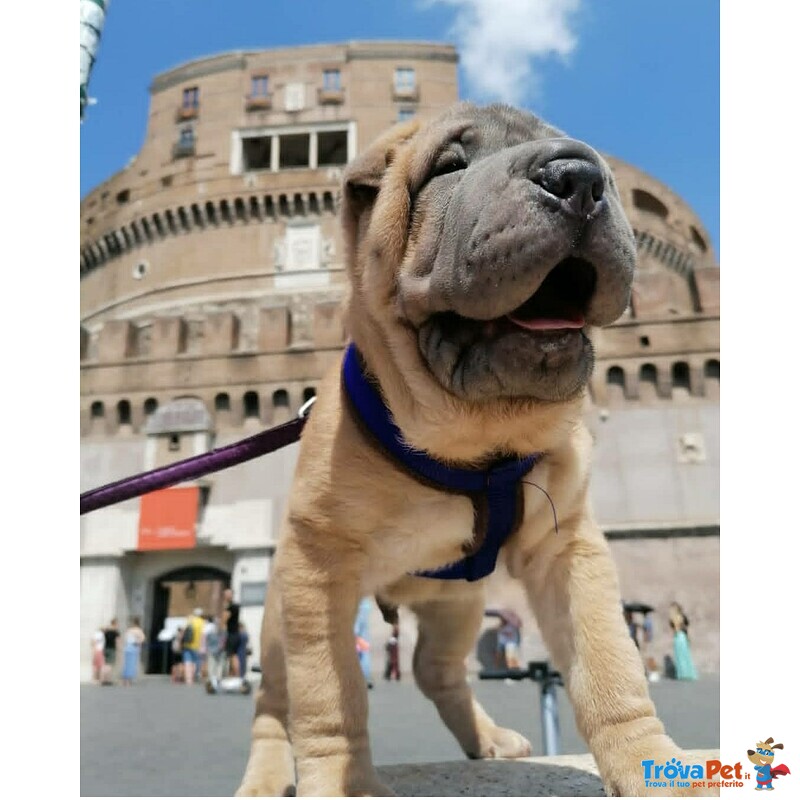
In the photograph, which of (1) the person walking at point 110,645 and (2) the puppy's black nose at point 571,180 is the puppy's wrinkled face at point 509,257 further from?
(1) the person walking at point 110,645

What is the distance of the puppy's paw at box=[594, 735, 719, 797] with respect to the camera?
1.39 m

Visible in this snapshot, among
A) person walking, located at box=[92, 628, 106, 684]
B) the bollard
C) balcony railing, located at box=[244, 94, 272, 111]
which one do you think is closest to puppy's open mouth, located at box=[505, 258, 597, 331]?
the bollard

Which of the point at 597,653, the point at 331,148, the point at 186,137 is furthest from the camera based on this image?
the point at 331,148

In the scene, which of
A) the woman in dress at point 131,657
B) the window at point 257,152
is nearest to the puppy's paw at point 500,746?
the woman in dress at point 131,657

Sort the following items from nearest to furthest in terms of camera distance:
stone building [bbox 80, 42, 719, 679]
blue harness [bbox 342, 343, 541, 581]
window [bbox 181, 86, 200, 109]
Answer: blue harness [bbox 342, 343, 541, 581]
stone building [bbox 80, 42, 719, 679]
window [bbox 181, 86, 200, 109]

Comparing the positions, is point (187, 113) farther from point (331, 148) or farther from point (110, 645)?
point (110, 645)

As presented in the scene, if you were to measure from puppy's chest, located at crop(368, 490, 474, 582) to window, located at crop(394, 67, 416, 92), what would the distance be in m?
31.1

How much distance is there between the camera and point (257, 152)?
3152 cm

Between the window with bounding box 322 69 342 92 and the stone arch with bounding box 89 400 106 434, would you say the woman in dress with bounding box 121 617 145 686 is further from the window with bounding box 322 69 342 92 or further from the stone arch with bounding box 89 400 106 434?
the window with bounding box 322 69 342 92

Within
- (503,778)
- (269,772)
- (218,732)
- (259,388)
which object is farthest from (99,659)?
(503,778)

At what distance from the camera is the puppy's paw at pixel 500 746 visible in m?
2.31
